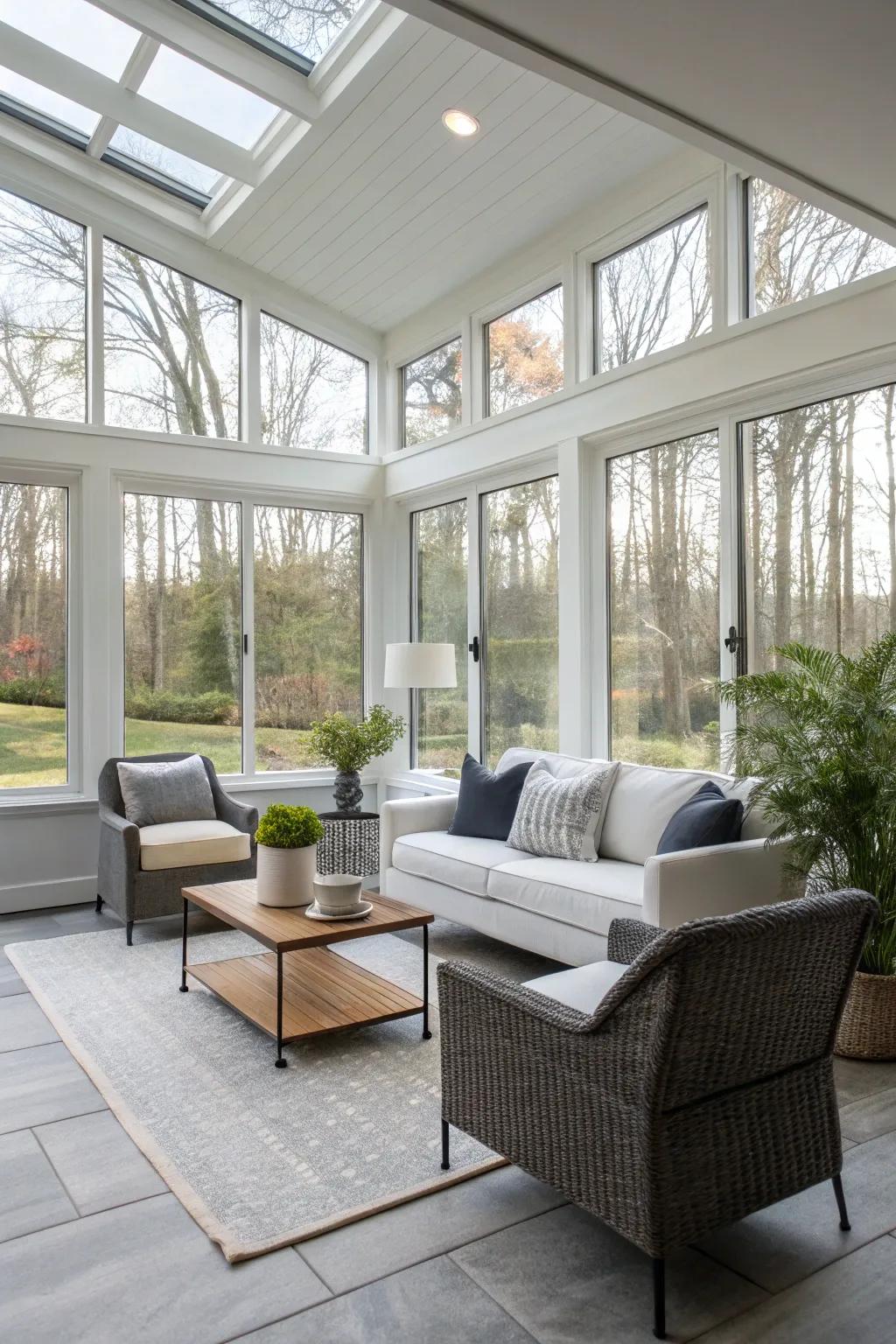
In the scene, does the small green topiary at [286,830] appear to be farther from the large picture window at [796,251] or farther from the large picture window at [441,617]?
the large picture window at [796,251]

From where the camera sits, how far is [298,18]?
14.0 ft

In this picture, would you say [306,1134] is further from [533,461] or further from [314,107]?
[314,107]

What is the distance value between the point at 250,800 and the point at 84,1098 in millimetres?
3113

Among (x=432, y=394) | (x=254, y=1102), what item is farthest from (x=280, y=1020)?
(x=432, y=394)

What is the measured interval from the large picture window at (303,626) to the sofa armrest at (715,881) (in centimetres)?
306

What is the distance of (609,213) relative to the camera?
4.75 m

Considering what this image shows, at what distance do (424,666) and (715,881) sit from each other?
2452mm

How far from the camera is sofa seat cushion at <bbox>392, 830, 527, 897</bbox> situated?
4.22 metres

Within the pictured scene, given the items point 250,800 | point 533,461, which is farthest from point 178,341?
point 250,800

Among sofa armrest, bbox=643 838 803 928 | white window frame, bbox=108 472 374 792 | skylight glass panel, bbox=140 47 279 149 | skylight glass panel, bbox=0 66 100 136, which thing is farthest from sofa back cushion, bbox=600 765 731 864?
skylight glass panel, bbox=0 66 100 136

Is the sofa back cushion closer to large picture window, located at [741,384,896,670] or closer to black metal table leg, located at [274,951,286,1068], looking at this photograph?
large picture window, located at [741,384,896,670]

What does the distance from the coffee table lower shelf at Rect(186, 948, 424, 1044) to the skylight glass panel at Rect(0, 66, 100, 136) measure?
13.9ft

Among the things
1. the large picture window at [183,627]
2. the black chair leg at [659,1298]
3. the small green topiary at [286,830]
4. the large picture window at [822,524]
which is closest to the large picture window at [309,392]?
the large picture window at [183,627]

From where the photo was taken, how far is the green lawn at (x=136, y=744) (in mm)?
5391
